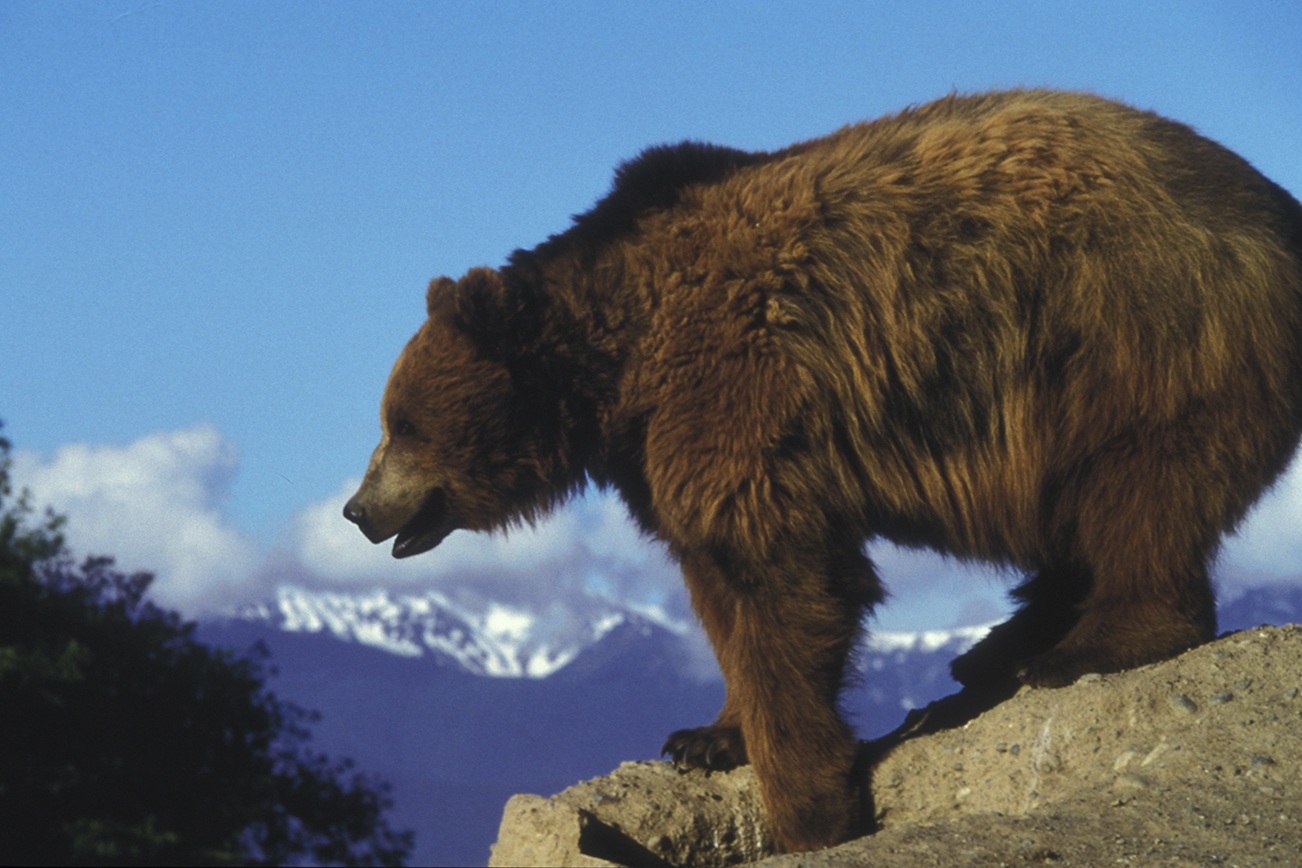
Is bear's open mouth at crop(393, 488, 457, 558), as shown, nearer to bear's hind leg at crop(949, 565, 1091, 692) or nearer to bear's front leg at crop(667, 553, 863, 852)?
bear's front leg at crop(667, 553, 863, 852)

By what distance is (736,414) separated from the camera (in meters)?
4.81

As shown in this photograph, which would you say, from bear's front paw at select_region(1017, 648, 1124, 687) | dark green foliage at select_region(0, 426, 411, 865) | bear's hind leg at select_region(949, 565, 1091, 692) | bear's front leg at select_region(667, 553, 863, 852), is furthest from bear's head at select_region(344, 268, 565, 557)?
dark green foliage at select_region(0, 426, 411, 865)

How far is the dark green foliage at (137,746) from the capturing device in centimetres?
923

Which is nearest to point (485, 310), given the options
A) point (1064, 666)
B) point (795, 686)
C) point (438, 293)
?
point (438, 293)

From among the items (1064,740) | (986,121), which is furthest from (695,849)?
(986,121)

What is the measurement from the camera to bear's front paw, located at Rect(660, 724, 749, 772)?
566 centimetres

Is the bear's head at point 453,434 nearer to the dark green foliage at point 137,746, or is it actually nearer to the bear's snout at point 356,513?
the bear's snout at point 356,513

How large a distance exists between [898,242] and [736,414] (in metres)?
0.89

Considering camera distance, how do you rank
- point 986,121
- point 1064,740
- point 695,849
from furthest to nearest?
point 695,849 < point 986,121 < point 1064,740

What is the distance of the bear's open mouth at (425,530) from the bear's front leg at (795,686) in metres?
1.26

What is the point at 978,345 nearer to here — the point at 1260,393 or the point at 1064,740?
the point at 1260,393

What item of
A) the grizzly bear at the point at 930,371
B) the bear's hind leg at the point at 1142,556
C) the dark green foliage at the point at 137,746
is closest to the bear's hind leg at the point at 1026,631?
the grizzly bear at the point at 930,371

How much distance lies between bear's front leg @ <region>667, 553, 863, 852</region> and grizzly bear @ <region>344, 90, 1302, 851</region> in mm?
11

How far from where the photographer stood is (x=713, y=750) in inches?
223
